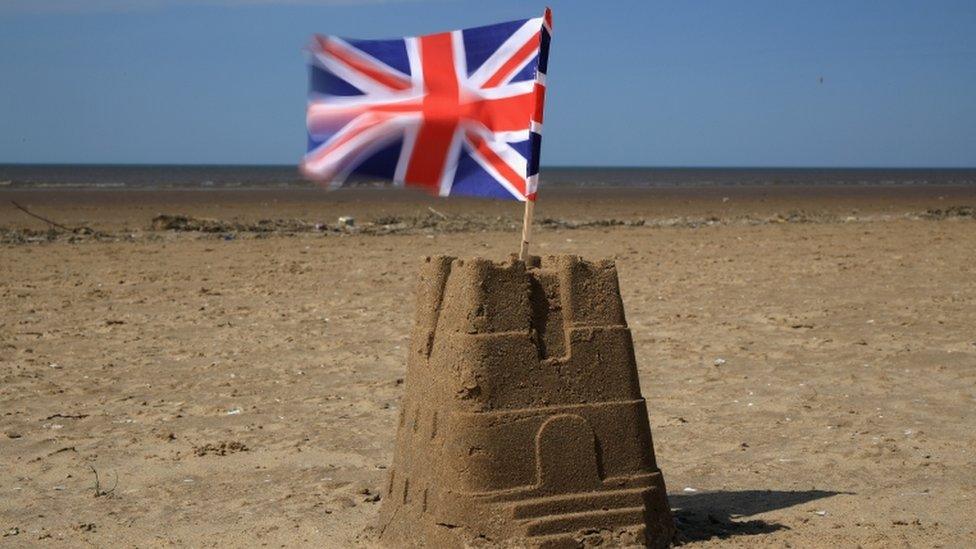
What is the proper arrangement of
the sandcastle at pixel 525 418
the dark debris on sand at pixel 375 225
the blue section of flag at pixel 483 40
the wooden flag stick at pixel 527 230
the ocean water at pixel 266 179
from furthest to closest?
1. the ocean water at pixel 266 179
2. the dark debris on sand at pixel 375 225
3. the blue section of flag at pixel 483 40
4. the wooden flag stick at pixel 527 230
5. the sandcastle at pixel 525 418

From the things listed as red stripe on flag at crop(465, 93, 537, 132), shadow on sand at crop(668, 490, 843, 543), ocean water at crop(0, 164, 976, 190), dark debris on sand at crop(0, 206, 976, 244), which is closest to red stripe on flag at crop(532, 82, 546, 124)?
red stripe on flag at crop(465, 93, 537, 132)

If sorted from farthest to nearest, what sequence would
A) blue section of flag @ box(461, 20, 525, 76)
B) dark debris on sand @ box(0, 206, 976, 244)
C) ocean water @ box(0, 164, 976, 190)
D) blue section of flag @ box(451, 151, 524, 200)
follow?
ocean water @ box(0, 164, 976, 190) → dark debris on sand @ box(0, 206, 976, 244) → blue section of flag @ box(451, 151, 524, 200) → blue section of flag @ box(461, 20, 525, 76)

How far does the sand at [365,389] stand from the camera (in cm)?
603

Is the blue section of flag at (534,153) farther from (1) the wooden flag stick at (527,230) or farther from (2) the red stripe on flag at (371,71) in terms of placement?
(2) the red stripe on flag at (371,71)

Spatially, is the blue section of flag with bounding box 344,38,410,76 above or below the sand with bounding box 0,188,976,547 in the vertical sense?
above

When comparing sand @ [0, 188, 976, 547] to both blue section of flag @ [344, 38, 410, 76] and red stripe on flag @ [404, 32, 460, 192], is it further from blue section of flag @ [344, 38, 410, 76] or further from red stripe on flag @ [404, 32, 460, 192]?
blue section of flag @ [344, 38, 410, 76]

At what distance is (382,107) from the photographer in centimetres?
592

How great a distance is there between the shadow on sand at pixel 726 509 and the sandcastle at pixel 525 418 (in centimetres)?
31

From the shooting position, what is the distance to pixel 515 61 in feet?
18.3

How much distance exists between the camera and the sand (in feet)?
19.8

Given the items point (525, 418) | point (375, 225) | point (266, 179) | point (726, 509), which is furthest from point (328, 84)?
point (266, 179)

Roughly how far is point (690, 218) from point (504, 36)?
2247 centimetres

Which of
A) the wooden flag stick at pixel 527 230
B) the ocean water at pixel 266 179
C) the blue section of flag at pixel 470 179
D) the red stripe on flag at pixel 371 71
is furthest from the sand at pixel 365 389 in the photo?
the ocean water at pixel 266 179

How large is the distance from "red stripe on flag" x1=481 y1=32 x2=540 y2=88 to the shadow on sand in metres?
2.29
